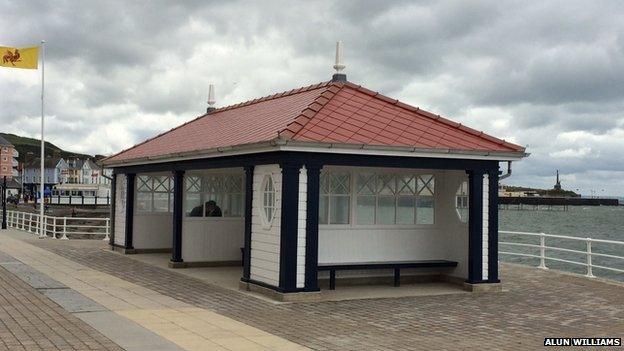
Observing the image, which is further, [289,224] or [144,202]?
[144,202]

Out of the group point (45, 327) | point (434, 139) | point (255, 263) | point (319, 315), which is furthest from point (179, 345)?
point (434, 139)

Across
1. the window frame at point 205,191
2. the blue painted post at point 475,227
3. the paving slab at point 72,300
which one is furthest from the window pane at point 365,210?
the paving slab at point 72,300

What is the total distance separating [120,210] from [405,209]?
9.69 m

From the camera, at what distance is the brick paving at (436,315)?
8508 millimetres

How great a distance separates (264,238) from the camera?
12.3 metres

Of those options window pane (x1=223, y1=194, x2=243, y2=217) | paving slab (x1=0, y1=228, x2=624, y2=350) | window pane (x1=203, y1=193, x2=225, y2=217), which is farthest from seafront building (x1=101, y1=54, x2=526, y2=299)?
paving slab (x1=0, y1=228, x2=624, y2=350)

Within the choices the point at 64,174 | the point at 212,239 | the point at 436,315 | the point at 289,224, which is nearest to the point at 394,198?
the point at 289,224

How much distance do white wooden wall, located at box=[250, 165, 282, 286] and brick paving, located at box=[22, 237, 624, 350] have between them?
0.56m

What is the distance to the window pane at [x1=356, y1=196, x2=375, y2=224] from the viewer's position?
1357 cm

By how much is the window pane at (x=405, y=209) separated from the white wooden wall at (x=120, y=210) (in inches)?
361

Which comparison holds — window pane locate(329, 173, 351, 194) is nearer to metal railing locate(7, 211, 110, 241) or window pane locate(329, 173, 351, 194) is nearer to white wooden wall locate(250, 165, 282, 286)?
white wooden wall locate(250, 165, 282, 286)

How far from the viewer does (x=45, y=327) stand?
8688 millimetres

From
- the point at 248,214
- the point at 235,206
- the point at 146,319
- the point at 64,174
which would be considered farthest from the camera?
the point at 64,174

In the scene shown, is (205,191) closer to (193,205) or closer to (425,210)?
(193,205)
